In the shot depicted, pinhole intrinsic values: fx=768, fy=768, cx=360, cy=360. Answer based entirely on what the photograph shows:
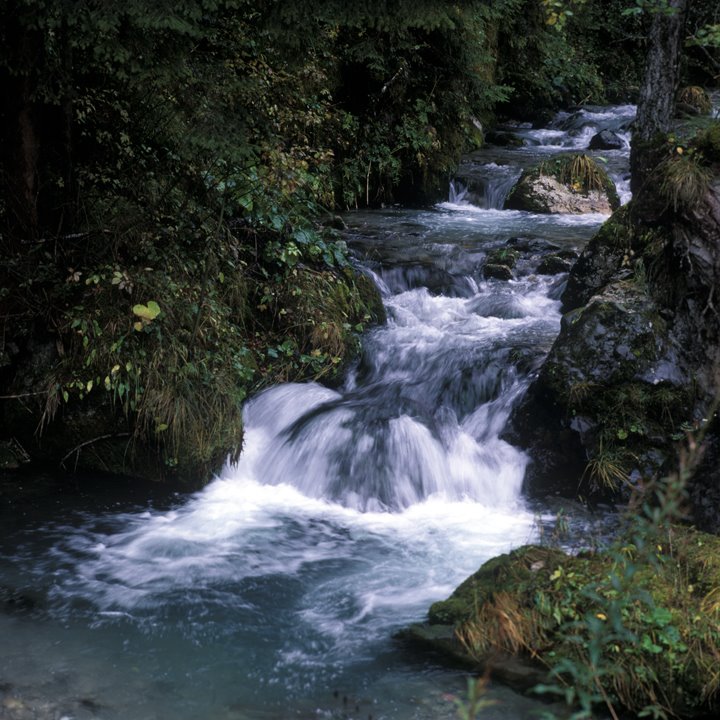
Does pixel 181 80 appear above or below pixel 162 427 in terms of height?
above

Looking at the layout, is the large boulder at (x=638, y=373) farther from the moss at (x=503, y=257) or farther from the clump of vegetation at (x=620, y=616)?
the moss at (x=503, y=257)

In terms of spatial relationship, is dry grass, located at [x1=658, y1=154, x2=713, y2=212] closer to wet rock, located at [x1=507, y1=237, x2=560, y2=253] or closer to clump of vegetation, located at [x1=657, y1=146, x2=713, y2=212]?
clump of vegetation, located at [x1=657, y1=146, x2=713, y2=212]

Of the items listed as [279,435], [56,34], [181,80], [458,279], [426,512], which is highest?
[56,34]

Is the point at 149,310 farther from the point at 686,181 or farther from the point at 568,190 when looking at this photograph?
the point at 568,190

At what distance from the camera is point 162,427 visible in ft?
21.7

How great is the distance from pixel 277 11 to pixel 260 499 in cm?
403

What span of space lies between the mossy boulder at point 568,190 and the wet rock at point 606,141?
136 inches

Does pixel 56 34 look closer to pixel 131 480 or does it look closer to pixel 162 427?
pixel 162 427

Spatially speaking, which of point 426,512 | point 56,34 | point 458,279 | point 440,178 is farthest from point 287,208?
point 440,178

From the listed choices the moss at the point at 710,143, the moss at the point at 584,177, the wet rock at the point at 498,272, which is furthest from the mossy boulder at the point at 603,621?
the moss at the point at 584,177

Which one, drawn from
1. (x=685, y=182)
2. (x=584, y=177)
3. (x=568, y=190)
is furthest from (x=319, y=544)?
(x=584, y=177)

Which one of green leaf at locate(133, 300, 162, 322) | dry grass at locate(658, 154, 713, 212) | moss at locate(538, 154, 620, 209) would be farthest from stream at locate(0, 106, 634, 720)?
moss at locate(538, 154, 620, 209)

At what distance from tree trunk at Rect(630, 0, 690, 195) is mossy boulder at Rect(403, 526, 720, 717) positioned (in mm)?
4796

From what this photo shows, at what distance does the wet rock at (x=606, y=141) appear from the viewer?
1715 cm
